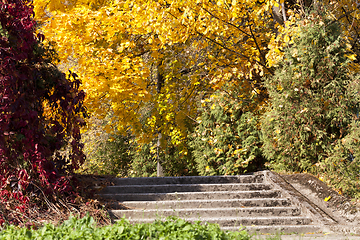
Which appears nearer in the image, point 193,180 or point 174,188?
point 174,188

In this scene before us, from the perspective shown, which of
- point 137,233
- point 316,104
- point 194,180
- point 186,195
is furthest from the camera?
point 194,180

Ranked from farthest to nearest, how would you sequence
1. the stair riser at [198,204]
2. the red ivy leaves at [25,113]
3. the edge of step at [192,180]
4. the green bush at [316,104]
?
the edge of step at [192,180] → the green bush at [316,104] → the stair riser at [198,204] → the red ivy leaves at [25,113]

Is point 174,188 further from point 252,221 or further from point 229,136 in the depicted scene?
point 229,136

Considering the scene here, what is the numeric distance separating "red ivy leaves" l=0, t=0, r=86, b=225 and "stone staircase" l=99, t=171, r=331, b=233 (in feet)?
3.83

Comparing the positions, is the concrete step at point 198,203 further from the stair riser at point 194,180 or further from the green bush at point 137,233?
the green bush at point 137,233

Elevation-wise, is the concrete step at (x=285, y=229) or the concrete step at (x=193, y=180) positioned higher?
the concrete step at (x=193, y=180)

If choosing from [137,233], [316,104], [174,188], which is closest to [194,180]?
[174,188]

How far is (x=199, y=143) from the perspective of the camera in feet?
29.7

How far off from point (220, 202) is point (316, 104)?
2.56m

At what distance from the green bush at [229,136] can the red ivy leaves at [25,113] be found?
3.88m

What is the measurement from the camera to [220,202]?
5547 mm

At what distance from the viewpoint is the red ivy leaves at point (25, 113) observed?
15.3 feet

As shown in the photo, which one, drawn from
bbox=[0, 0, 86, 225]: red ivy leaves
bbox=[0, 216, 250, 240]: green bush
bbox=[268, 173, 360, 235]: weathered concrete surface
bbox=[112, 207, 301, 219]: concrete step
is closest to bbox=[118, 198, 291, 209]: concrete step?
bbox=[112, 207, 301, 219]: concrete step

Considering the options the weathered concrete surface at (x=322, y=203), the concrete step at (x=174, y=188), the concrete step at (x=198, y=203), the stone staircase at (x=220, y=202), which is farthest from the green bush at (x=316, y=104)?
the concrete step at (x=198, y=203)
